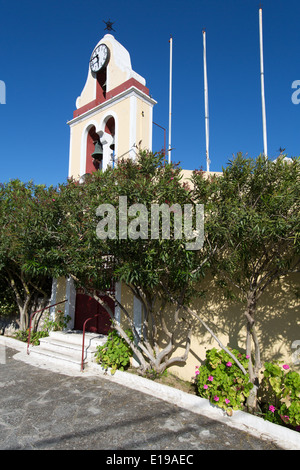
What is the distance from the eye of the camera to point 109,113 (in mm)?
9023

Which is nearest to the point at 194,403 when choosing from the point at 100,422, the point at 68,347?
the point at 100,422

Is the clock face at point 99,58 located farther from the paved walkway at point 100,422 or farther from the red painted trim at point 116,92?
the paved walkway at point 100,422

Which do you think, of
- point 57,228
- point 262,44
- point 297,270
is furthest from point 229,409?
point 262,44

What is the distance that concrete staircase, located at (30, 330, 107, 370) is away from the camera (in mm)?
7002

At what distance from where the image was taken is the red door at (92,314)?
8281mm

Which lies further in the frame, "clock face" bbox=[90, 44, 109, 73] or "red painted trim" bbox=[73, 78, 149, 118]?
"clock face" bbox=[90, 44, 109, 73]

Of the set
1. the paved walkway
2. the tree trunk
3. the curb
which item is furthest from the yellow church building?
the paved walkway

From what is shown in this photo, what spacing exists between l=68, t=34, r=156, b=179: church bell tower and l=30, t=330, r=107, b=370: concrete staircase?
4549mm

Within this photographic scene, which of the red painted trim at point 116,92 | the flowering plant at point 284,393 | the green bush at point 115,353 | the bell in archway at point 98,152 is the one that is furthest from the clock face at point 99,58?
the flowering plant at point 284,393

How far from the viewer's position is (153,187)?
4.84m

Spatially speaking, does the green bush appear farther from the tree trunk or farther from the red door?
the tree trunk

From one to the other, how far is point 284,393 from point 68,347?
5361 millimetres
